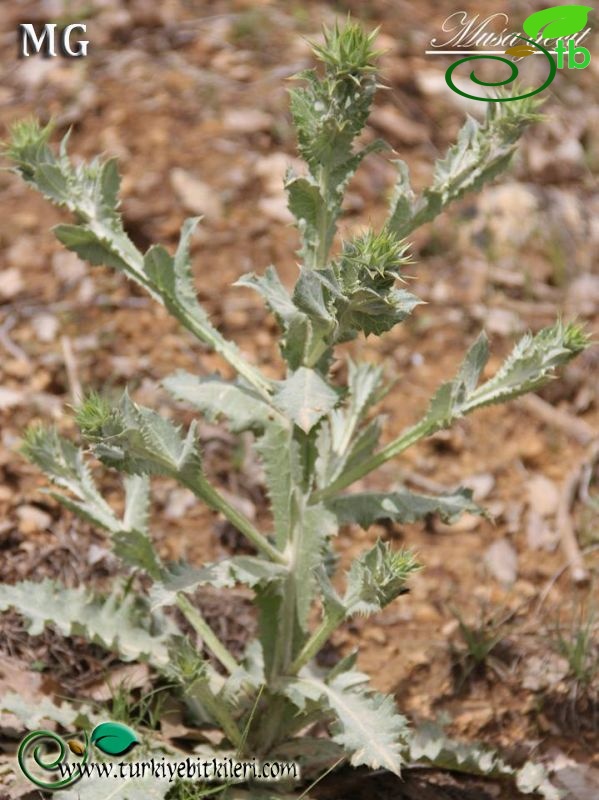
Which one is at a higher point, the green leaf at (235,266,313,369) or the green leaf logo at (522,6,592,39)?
the green leaf at (235,266,313,369)

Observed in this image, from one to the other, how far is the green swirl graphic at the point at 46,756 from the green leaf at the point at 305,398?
3.00 feet

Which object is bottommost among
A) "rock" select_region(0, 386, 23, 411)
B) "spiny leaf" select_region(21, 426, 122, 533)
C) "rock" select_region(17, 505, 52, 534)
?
"rock" select_region(17, 505, 52, 534)

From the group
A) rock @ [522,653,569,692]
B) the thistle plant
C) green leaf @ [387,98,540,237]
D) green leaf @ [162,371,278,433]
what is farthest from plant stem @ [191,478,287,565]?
rock @ [522,653,569,692]

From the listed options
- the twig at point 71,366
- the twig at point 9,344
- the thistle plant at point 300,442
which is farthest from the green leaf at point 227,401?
the twig at point 9,344

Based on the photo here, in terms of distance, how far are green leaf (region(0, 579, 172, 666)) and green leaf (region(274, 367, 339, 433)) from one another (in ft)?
2.53

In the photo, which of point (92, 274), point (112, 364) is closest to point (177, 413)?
point (112, 364)

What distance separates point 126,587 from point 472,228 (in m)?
A: 2.36

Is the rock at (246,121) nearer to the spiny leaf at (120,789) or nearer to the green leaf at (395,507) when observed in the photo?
the green leaf at (395,507)

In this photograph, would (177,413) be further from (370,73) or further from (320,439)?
(370,73)

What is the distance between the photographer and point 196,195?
4.04 metres

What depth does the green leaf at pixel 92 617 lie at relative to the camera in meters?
2.39

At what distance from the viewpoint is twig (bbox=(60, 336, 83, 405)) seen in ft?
11.2

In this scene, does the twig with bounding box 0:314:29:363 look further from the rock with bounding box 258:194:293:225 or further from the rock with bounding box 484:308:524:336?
the rock with bounding box 484:308:524:336

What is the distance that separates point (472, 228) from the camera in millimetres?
4320
